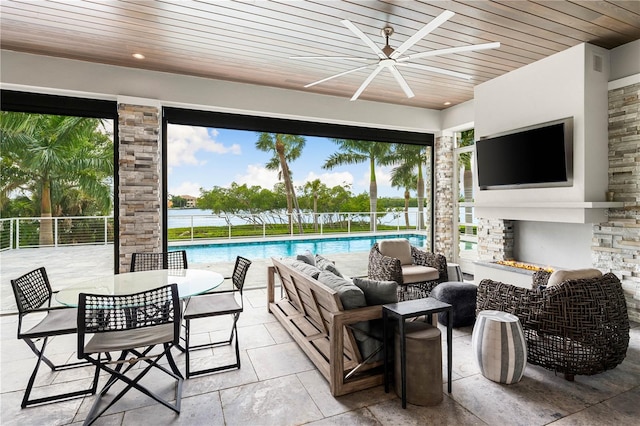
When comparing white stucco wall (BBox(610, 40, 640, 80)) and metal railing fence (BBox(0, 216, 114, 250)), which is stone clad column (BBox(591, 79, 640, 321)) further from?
metal railing fence (BBox(0, 216, 114, 250))

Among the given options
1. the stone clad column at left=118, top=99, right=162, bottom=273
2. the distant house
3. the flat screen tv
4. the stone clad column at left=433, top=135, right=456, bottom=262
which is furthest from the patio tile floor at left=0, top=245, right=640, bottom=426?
the distant house

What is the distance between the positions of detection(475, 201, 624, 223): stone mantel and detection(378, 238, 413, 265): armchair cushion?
1337 millimetres

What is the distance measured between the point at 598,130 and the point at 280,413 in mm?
4491

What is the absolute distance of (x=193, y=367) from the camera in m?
2.88

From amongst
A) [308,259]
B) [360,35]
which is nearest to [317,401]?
[308,259]

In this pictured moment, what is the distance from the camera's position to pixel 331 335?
7.83ft

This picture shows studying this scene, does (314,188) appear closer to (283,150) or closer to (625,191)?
(283,150)

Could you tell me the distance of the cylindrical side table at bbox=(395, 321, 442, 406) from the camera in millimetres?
2275

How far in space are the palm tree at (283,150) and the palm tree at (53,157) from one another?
8.50 metres

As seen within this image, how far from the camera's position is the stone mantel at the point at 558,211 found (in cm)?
375

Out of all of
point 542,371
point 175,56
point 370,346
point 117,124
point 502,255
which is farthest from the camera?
point 502,255

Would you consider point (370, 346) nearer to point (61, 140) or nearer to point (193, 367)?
point (193, 367)

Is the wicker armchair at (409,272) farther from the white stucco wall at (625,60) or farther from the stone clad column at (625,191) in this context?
the white stucco wall at (625,60)

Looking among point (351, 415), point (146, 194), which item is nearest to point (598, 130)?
point (351, 415)
